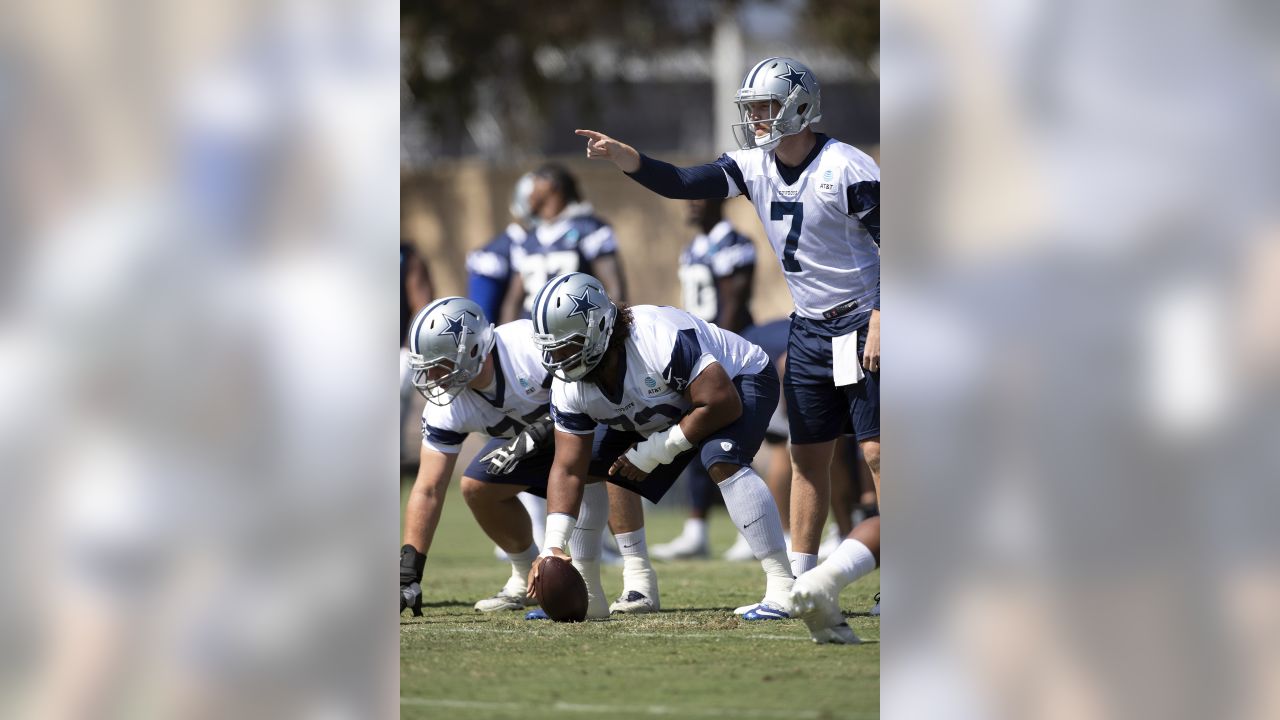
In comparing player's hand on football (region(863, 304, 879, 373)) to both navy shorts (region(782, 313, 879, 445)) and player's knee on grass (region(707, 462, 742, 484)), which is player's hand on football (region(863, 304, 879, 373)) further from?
player's knee on grass (region(707, 462, 742, 484))

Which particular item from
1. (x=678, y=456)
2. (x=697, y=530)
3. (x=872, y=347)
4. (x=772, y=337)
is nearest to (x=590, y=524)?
(x=678, y=456)

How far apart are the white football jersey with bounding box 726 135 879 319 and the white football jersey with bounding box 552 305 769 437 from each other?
1.38 feet

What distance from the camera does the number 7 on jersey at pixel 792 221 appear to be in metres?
5.63

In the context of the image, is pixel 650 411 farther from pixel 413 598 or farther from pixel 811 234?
pixel 413 598

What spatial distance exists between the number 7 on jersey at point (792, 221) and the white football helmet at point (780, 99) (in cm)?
20

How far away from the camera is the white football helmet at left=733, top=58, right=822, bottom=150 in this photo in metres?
5.55

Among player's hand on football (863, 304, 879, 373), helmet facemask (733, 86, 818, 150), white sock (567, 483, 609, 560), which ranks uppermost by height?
helmet facemask (733, 86, 818, 150)

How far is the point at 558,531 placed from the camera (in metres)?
5.44

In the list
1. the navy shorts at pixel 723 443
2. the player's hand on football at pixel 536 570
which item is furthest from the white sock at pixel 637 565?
the player's hand on football at pixel 536 570

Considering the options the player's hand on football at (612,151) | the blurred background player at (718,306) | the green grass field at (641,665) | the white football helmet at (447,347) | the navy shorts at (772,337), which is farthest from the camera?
the blurred background player at (718,306)

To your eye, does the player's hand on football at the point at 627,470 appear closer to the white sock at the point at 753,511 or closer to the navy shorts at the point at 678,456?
the navy shorts at the point at 678,456

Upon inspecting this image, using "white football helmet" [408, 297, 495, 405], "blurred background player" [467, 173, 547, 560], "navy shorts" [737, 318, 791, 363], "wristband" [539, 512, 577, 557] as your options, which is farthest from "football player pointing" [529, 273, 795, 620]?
"blurred background player" [467, 173, 547, 560]

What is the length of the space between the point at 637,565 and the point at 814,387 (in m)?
0.92
